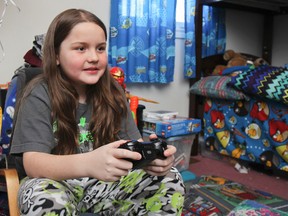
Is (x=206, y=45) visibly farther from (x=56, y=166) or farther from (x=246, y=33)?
(x=56, y=166)

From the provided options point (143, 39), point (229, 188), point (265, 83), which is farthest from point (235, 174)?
point (143, 39)

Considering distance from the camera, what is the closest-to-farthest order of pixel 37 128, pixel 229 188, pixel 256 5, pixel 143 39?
1. pixel 37 128
2. pixel 229 188
3. pixel 143 39
4. pixel 256 5

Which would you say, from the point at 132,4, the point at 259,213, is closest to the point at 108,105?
the point at 259,213

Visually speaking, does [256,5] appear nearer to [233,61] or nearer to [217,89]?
[233,61]

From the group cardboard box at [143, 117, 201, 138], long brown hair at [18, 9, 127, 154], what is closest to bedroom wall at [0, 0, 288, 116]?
cardboard box at [143, 117, 201, 138]

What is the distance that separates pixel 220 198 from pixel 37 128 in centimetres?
95

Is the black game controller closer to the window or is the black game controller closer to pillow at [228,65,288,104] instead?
pillow at [228,65,288,104]

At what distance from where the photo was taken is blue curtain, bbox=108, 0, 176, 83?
1.77 meters

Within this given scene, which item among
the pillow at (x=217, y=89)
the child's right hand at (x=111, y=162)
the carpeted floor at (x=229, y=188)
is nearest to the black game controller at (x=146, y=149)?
the child's right hand at (x=111, y=162)

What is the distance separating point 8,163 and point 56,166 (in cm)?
34

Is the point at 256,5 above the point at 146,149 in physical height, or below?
above

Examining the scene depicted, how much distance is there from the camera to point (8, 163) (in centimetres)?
91

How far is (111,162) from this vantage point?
576mm

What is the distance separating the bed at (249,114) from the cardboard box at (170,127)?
0.75 ft
